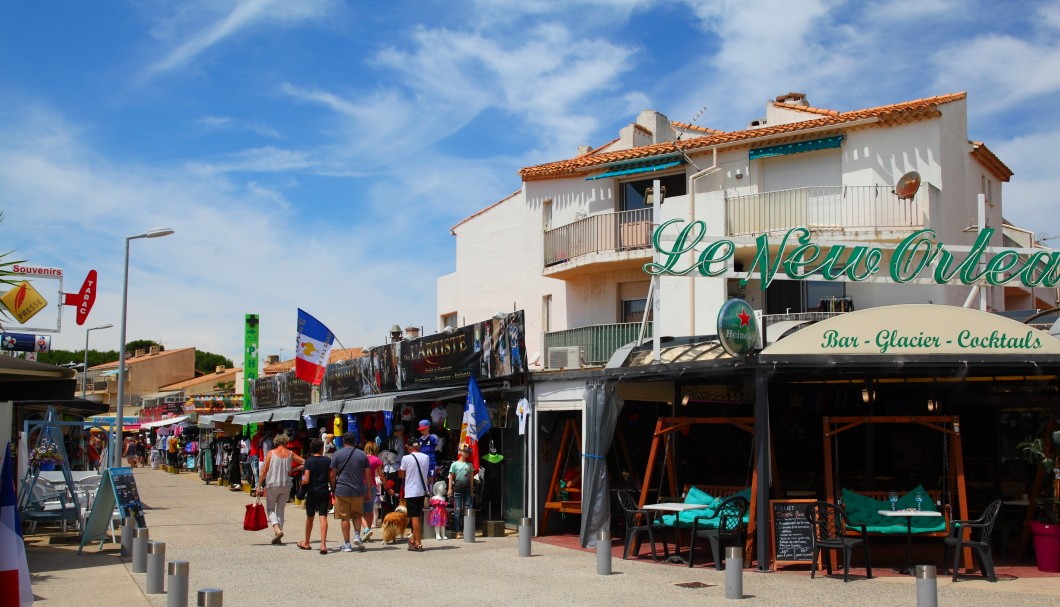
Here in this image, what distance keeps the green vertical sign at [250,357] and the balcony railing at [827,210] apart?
21.6 m

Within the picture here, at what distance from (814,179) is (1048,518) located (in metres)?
10.6

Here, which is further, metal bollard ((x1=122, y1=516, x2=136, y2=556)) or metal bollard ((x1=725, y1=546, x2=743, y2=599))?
metal bollard ((x1=122, y1=516, x2=136, y2=556))

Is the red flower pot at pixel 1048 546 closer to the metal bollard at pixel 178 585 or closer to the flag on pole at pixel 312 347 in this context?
the metal bollard at pixel 178 585

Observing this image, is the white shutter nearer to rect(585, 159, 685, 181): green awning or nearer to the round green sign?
rect(585, 159, 685, 181): green awning

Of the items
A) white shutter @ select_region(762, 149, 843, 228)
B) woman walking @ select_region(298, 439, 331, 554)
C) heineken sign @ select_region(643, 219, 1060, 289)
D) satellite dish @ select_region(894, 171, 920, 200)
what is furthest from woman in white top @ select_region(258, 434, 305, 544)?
satellite dish @ select_region(894, 171, 920, 200)

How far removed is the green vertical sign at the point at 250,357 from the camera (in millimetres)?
37188

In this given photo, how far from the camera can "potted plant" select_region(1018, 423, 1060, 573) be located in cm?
1248

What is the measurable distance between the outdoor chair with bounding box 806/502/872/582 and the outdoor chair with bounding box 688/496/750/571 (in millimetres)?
1108

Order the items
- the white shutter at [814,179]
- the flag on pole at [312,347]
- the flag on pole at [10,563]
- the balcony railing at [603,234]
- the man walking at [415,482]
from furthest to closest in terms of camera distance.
A: 1. the flag on pole at [312,347]
2. the balcony railing at [603,234]
3. the white shutter at [814,179]
4. the man walking at [415,482]
5. the flag on pole at [10,563]

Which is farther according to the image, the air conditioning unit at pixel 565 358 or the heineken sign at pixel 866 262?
the air conditioning unit at pixel 565 358

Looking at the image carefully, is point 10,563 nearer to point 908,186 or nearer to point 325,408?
point 325,408

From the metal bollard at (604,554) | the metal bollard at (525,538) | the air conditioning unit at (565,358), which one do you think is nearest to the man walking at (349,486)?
the metal bollard at (525,538)

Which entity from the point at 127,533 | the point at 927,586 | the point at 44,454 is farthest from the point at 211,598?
the point at 44,454

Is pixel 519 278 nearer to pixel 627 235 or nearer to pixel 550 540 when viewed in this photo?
pixel 627 235
